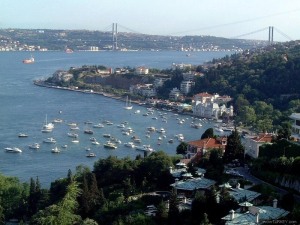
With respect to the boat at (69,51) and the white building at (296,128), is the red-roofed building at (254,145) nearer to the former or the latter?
the white building at (296,128)

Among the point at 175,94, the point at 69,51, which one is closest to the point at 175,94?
the point at 175,94

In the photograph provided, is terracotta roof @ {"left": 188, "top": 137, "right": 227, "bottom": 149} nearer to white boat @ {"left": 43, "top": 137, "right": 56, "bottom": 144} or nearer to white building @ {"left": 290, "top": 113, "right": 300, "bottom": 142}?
white building @ {"left": 290, "top": 113, "right": 300, "bottom": 142}

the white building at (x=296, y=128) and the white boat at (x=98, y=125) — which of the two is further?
the white boat at (x=98, y=125)

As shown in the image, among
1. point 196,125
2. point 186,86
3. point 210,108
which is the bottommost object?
point 196,125

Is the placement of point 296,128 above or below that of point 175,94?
above

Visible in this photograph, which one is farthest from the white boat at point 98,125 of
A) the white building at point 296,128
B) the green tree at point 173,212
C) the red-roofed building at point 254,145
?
the green tree at point 173,212

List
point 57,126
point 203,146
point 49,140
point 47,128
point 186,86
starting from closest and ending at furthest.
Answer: point 203,146, point 49,140, point 47,128, point 57,126, point 186,86

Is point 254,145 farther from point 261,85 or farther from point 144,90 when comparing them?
point 144,90

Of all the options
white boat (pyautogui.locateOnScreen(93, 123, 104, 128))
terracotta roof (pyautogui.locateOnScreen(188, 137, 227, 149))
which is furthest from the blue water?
terracotta roof (pyautogui.locateOnScreen(188, 137, 227, 149))

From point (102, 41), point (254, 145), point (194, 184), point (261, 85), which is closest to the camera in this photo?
point (194, 184)

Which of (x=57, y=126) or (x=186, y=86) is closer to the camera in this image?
(x=57, y=126)

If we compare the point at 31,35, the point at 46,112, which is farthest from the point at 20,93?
the point at 31,35

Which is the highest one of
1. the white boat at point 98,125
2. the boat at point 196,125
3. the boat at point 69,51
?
the boat at point 69,51
